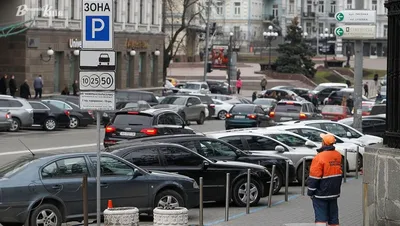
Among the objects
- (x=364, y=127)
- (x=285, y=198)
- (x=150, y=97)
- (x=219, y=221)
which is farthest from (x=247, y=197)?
(x=150, y=97)

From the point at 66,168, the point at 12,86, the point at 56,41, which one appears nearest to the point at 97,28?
the point at 66,168

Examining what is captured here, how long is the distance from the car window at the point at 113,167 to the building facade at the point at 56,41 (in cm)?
3280

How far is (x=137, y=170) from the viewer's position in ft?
53.8

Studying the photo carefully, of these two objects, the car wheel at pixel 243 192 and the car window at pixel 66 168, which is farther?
the car wheel at pixel 243 192

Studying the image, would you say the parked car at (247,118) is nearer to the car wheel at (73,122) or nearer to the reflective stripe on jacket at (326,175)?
the car wheel at (73,122)

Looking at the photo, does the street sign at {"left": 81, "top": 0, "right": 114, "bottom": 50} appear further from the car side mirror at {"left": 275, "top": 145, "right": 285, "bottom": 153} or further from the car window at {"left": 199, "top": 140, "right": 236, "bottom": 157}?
the car side mirror at {"left": 275, "top": 145, "right": 285, "bottom": 153}

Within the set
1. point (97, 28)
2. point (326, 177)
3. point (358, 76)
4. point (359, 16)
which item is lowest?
point (326, 177)

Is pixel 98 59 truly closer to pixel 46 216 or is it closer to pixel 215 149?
pixel 46 216

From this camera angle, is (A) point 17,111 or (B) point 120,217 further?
(A) point 17,111

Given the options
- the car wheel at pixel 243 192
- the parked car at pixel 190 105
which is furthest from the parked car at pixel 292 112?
the car wheel at pixel 243 192

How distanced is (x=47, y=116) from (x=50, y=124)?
0.38 meters

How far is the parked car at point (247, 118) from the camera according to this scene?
41734 millimetres

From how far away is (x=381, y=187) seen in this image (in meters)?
14.1

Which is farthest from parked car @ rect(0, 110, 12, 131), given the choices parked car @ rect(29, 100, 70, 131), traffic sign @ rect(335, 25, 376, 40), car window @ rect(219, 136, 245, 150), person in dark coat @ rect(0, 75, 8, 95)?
car window @ rect(219, 136, 245, 150)
